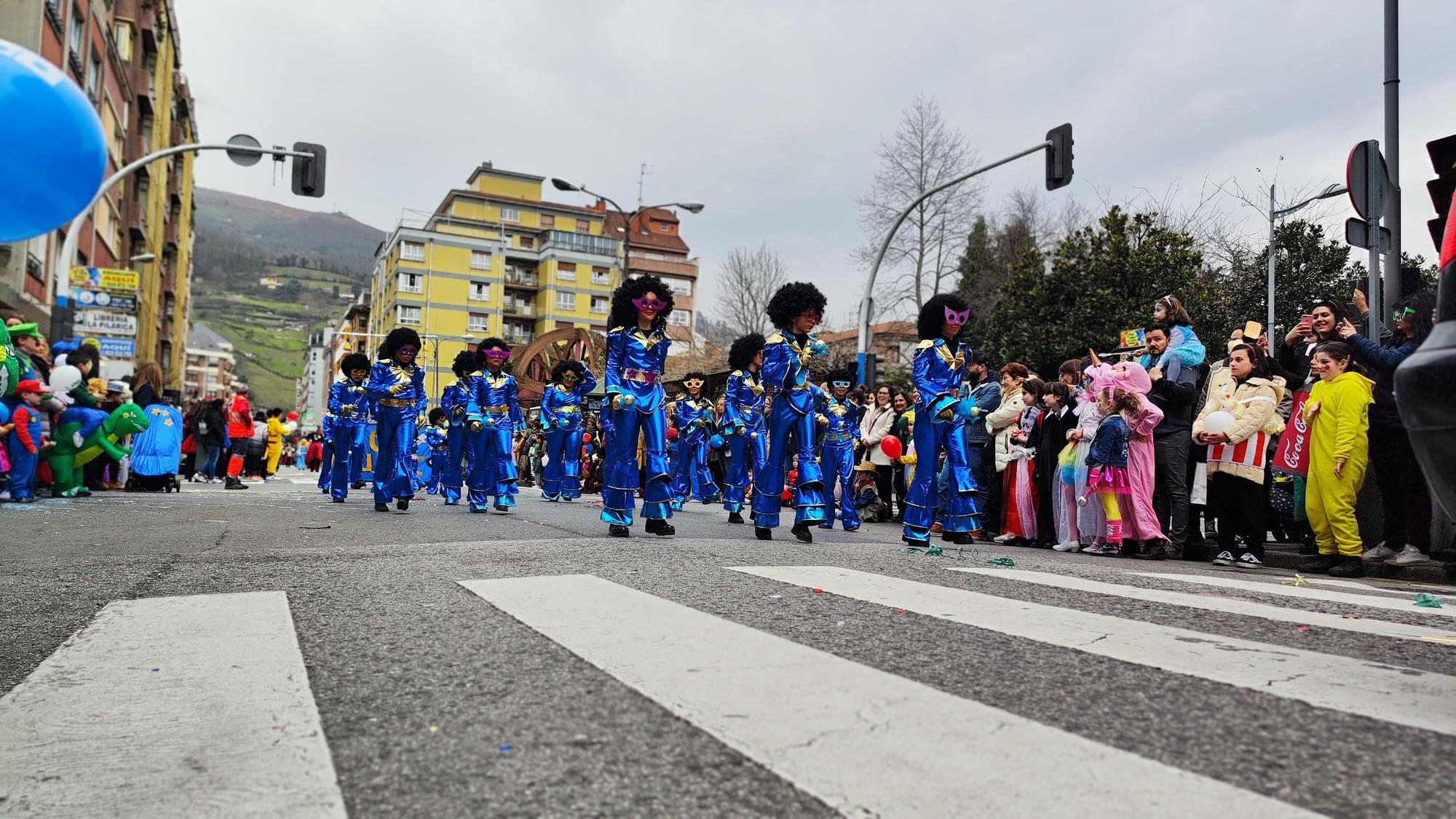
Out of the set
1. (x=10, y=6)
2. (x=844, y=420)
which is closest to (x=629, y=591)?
(x=844, y=420)

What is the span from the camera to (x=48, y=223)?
274 centimetres

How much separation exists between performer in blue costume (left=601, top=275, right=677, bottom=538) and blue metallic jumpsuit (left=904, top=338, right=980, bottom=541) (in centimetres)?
201

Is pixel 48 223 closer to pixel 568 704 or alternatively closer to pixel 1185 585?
pixel 568 704

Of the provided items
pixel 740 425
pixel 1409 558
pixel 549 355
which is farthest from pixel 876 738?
pixel 549 355

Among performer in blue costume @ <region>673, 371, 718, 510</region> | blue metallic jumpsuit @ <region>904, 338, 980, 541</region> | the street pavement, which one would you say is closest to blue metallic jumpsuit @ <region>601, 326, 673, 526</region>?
blue metallic jumpsuit @ <region>904, 338, 980, 541</region>

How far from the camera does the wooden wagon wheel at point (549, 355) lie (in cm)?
3531

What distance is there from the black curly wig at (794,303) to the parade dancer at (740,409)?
6.79 feet

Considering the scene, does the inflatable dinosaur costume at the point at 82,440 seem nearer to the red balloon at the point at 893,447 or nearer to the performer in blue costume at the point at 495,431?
the performer in blue costume at the point at 495,431

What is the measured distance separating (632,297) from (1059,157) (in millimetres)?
11946

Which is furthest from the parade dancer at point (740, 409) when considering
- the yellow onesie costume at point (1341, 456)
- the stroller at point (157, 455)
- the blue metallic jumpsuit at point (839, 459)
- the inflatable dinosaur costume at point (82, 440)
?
the stroller at point (157, 455)

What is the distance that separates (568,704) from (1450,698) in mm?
2287

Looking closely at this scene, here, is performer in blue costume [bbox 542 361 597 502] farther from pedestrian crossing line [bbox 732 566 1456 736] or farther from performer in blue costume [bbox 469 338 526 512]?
pedestrian crossing line [bbox 732 566 1456 736]

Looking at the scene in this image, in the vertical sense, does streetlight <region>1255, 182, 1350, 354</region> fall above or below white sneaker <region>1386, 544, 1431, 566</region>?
above

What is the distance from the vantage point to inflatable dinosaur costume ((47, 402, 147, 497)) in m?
12.7
